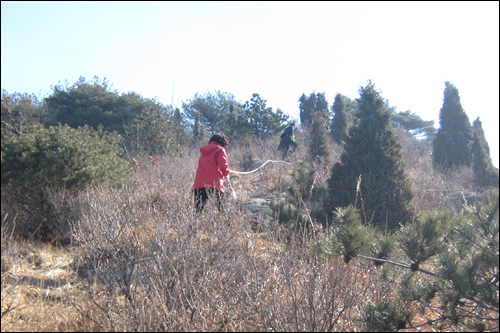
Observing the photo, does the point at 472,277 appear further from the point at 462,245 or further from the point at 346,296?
the point at 346,296

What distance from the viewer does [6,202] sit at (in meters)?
5.40

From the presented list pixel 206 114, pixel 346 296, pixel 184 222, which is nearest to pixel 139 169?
pixel 206 114

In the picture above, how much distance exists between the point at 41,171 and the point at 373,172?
15.6ft

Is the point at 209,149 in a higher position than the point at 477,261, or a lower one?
higher

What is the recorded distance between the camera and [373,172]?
16.3ft

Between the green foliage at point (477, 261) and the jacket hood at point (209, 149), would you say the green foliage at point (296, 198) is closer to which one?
the jacket hood at point (209, 149)

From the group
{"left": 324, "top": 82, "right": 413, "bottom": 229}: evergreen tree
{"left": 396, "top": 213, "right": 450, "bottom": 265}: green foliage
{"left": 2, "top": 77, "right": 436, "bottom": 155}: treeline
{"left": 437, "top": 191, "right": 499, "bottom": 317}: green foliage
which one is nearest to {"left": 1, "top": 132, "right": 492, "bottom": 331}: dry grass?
{"left": 396, "top": 213, "right": 450, "bottom": 265}: green foliage

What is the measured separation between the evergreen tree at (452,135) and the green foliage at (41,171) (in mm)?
12725

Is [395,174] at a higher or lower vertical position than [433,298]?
higher

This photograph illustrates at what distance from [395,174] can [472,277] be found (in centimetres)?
347

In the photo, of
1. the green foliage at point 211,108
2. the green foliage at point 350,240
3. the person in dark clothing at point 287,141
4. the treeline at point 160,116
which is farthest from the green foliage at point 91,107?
the green foliage at point 350,240

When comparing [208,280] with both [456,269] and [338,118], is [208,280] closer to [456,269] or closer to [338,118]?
[456,269]

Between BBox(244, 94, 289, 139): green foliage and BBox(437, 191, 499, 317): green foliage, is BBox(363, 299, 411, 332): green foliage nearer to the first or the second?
BBox(437, 191, 499, 317): green foliage

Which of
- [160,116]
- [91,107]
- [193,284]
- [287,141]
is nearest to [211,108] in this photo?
[160,116]
